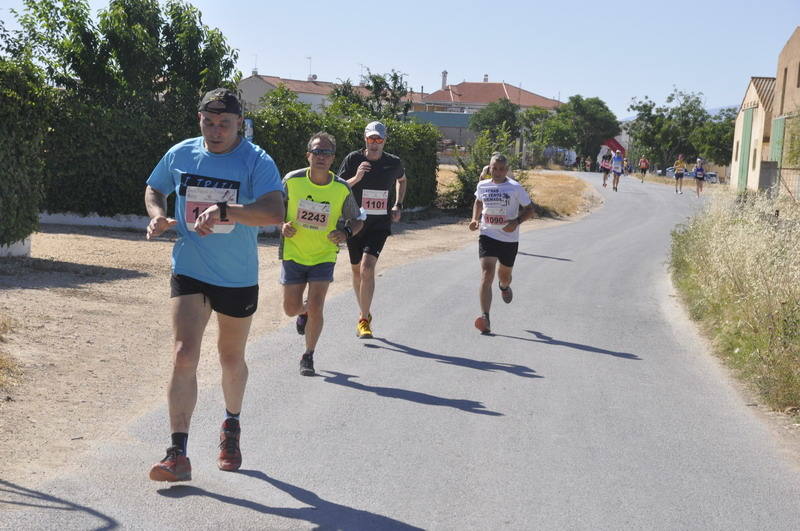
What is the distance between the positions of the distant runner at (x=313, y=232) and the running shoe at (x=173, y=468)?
296 centimetres

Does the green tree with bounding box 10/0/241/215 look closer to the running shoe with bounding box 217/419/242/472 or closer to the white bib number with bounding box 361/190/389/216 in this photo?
the white bib number with bounding box 361/190/389/216

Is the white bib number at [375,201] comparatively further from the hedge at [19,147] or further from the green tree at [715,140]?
the green tree at [715,140]

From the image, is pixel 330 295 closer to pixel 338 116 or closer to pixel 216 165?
pixel 216 165

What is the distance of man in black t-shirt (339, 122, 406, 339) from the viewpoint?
9.76 meters

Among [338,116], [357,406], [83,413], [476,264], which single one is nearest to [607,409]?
[357,406]

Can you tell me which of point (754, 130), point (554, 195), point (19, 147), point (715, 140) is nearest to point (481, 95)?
point (715, 140)

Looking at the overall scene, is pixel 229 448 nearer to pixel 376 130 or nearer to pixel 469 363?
pixel 469 363

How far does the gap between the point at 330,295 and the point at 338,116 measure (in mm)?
13404

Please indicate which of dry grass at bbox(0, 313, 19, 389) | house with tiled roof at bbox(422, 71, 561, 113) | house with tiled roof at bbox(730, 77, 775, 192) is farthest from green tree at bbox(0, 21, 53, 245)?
house with tiled roof at bbox(422, 71, 561, 113)

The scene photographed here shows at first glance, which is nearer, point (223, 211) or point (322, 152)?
point (223, 211)

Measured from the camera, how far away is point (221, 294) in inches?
209

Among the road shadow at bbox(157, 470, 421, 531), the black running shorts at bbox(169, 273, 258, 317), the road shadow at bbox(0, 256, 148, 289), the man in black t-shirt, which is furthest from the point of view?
the road shadow at bbox(0, 256, 148, 289)

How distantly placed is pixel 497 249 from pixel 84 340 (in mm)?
4313

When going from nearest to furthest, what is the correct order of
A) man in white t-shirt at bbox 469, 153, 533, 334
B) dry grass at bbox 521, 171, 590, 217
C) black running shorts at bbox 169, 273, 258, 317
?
1. black running shorts at bbox 169, 273, 258, 317
2. man in white t-shirt at bbox 469, 153, 533, 334
3. dry grass at bbox 521, 171, 590, 217
